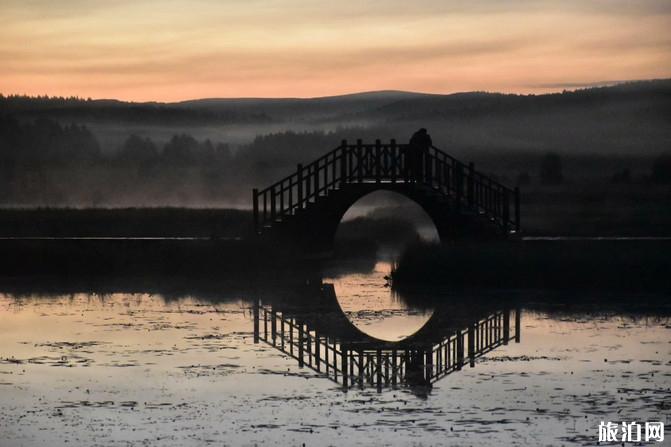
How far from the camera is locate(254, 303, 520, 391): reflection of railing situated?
19.8 metres

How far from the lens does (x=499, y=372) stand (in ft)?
65.5

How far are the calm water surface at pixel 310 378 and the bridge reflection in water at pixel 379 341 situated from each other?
76mm

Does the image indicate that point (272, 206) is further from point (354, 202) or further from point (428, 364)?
point (428, 364)

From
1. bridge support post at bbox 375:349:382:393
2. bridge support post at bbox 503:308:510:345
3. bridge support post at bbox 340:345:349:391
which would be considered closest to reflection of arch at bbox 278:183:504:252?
bridge support post at bbox 503:308:510:345

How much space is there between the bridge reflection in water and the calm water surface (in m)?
0.08

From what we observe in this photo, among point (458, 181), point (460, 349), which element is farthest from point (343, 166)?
point (460, 349)

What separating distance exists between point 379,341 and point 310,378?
4.51 meters

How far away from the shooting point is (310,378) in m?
19.5

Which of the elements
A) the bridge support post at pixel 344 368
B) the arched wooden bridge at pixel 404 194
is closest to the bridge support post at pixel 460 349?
the bridge support post at pixel 344 368

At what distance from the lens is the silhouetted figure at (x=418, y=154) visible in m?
43.5

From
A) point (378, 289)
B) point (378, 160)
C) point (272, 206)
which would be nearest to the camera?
point (378, 289)

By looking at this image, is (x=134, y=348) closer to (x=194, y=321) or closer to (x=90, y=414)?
(x=194, y=321)

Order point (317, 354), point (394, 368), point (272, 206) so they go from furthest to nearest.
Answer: point (272, 206)
point (317, 354)
point (394, 368)

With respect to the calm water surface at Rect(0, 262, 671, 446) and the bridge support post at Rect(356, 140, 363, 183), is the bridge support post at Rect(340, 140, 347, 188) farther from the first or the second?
the calm water surface at Rect(0, 262, 671, 446)
